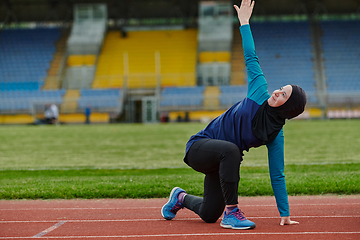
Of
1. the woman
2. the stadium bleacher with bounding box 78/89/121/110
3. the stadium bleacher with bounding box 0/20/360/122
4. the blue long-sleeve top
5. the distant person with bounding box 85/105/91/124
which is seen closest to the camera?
the woman

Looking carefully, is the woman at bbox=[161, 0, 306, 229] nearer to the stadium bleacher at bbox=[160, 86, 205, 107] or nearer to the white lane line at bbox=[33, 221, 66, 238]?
the white lane line at bbox=[33, 221, 66, 238]

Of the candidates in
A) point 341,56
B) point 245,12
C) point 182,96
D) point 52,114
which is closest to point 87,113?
point 52,114

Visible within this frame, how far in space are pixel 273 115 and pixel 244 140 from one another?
396mm

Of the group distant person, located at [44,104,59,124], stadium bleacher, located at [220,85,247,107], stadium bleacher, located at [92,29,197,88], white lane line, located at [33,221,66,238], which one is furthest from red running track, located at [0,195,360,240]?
stadium bleacher, located at [92,29,197,88]

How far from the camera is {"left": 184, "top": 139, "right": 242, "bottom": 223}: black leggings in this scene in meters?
4.35

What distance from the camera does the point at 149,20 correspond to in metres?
44.6

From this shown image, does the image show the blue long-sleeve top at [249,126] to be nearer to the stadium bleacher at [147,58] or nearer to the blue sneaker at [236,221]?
the blue sneaker at [236,221]

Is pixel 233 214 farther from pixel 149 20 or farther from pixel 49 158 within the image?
pixel 149 20

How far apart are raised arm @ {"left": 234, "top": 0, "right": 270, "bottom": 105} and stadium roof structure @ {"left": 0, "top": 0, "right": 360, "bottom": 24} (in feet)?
129

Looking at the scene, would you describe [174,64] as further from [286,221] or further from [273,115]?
[273,115]

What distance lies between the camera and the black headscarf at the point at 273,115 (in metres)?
4.23

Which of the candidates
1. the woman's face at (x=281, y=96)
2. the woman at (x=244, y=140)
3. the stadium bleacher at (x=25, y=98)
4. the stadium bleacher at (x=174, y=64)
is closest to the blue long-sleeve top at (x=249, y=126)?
the woman at (x=244, y=140)

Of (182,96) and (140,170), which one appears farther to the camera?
(182,96)

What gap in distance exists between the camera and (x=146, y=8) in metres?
44.2
